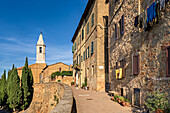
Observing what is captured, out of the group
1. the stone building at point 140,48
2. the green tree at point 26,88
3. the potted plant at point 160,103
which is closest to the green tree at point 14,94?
the green tree at point 26,88

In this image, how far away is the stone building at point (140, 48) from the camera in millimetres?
6242

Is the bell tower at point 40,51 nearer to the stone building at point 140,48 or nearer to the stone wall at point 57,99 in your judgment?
the stone wall at point 57,99

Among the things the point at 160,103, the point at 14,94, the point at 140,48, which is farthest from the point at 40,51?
the point at 160,103

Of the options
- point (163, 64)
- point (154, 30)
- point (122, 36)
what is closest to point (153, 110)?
point (163, 64)

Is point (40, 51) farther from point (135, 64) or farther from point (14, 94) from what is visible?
point (135, 64)

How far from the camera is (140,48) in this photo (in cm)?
802

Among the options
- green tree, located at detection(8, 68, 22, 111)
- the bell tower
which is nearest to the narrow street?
green tree, located at detection(8, 68, 22, 111)

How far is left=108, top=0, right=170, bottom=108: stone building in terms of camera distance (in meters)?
6.24

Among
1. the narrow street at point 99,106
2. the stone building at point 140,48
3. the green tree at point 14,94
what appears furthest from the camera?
the green tree at point 14,94

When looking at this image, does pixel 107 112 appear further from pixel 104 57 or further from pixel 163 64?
pixel 104 57

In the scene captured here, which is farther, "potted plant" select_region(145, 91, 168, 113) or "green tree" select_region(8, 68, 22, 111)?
"green tree" select_region(8, 68, 22, 111)

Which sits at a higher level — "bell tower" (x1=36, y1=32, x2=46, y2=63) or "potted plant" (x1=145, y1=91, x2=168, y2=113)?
"bell tower" (x1=36, y1=32, x2=46, y2=63)

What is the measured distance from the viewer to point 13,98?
23.8 m

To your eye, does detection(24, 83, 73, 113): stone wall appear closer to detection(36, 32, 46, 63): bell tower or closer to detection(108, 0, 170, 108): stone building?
detection(108, 0, 170, 108): stone building
